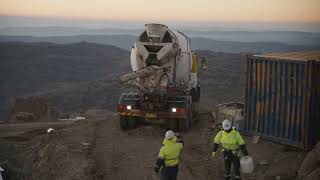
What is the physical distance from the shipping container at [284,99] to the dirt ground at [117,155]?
0.43 metres

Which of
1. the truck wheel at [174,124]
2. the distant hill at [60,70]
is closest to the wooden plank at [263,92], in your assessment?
the truck wheel at [174,124]

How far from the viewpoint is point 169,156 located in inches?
400

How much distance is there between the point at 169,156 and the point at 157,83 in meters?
7.10

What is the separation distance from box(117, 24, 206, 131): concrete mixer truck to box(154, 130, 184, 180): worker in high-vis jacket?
21.9 ft

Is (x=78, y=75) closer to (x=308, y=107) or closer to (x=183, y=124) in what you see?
(x=183, y=124)

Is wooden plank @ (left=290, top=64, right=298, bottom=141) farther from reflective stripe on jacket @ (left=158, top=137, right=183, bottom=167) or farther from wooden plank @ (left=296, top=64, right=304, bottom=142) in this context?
reflective stripe on jacket @ (left=158, top=137, right=183, bottom=167)

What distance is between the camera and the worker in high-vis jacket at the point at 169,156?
1010 cm

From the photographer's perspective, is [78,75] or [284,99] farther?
[78,75]

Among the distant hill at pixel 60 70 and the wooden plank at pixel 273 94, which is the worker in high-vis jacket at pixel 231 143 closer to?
the wooden plank at pixel 273 94

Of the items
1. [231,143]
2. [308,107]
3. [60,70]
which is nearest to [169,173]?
[231,143]

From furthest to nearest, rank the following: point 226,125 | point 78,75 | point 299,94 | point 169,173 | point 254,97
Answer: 1. point 78,75
2. point 254,97
3. point 299,94
4. point 226,125
5. point 169,173

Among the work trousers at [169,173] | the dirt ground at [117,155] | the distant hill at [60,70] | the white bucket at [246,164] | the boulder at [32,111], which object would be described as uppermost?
the work trousers at [169,173]

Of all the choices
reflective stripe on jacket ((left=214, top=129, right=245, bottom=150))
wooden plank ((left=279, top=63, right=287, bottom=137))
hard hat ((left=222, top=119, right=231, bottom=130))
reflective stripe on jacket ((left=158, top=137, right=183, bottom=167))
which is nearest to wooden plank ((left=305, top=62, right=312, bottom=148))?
wooden plank ((left=279, top=63, right=287, bottom=137))

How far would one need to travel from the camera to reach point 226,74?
55.5 m
